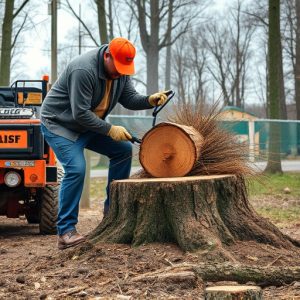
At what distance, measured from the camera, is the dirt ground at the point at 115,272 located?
4.77 meters

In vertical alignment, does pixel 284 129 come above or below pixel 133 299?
above

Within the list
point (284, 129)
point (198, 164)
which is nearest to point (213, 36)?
point (284, 129)

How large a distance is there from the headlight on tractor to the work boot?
7.13 feet

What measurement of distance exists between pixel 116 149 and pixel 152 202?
1.02m

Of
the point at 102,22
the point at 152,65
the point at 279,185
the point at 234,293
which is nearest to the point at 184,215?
the point at 234,293

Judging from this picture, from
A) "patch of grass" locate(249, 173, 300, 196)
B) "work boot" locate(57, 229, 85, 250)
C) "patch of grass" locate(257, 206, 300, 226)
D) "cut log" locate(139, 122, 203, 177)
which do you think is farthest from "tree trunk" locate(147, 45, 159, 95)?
"work boot" locate(57, 229, 85, 250)

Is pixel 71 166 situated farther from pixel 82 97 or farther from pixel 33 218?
pixel 33 218

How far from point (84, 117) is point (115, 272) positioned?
1.46 meters

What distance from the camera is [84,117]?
20.2ft

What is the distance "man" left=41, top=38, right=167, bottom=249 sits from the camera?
618cm

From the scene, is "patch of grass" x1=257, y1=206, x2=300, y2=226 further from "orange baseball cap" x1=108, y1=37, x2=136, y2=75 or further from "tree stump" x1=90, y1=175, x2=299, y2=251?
"orange baseball cap" x1=108, y1=37, x2=136, y2=75

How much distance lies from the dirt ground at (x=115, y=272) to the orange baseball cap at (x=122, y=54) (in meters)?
1.49

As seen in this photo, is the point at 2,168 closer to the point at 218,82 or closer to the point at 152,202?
the point at 152,202

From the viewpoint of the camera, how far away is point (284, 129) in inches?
877
